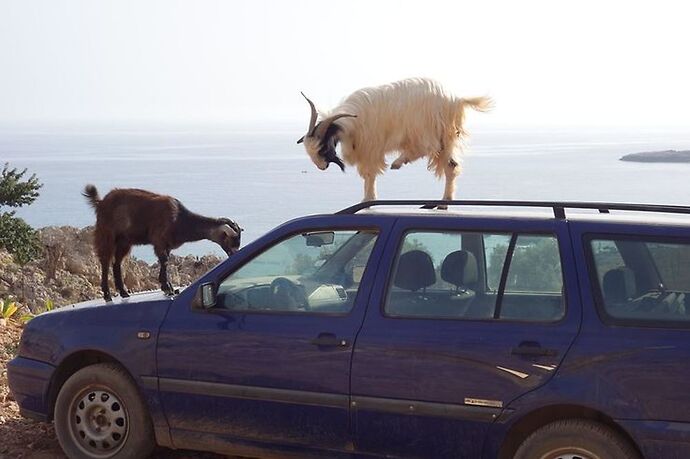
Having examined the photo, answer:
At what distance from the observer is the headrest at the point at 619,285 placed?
4.89 meters

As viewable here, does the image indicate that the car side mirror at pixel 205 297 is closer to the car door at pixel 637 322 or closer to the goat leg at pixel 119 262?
the car door at pixel 637 322

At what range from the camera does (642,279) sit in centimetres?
489

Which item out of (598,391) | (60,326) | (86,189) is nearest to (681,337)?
(598,391)

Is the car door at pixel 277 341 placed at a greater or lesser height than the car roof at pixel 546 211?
lesser

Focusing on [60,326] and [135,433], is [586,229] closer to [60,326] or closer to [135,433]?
[135,433]

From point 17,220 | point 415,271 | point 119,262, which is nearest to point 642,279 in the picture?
point 415,271

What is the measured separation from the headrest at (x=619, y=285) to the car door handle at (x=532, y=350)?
377 mm

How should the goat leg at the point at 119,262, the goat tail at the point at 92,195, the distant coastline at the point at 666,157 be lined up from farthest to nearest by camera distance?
the distant coastline at the point at 666,157, the goat tail at the point at 92,195, the goat leg at the point at 119,262

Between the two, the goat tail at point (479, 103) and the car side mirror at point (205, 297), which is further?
the goat tail at point (479, 103)

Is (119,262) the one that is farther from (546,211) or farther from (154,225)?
(546,211)

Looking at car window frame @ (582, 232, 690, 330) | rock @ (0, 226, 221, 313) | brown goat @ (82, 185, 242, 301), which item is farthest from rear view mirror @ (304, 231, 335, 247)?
rock @ (0, 226, 221, 313)

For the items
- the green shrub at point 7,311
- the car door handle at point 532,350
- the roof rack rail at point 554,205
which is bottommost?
the green shrub at point 7,311

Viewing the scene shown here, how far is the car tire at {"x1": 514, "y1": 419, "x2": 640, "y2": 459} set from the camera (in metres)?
4.71

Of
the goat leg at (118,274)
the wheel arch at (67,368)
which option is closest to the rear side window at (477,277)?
the wheel arch at (67,368)
